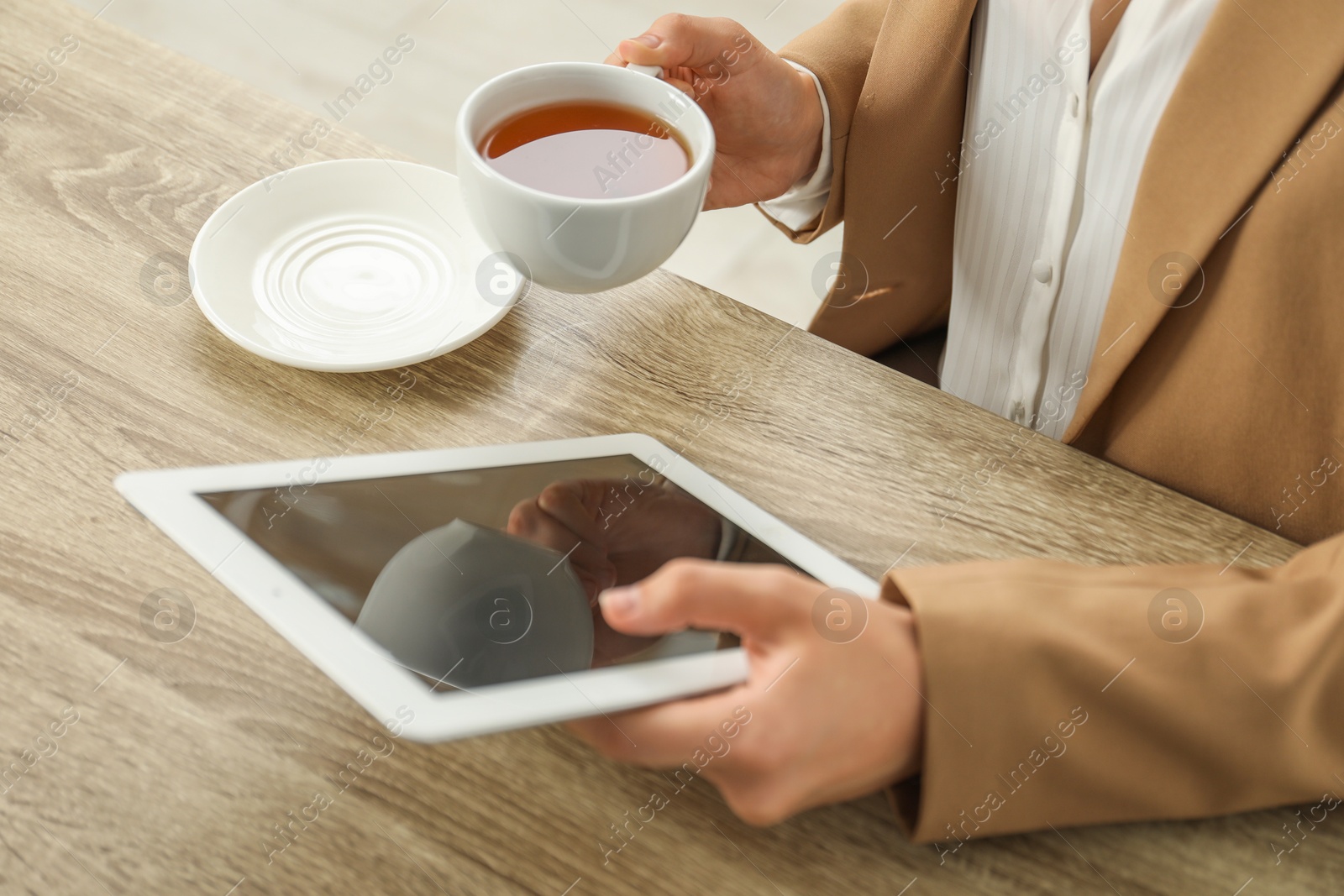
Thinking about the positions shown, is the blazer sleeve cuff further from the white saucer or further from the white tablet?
the white saucer

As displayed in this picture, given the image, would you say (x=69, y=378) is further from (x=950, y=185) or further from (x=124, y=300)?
(x=950, y=185)

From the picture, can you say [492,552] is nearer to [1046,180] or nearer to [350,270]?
[350,270]

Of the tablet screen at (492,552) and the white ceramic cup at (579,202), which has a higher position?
the white ceramic cup at (579,202)

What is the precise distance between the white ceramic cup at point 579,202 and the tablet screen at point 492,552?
0.12m

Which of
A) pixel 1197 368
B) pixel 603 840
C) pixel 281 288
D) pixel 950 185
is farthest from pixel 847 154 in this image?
pixel 603 840

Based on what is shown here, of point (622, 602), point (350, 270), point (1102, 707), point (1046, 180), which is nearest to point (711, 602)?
point (622, 602)

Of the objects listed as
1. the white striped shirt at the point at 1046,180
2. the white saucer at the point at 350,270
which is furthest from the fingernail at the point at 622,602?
the white striped shirt at the point at 1046,180

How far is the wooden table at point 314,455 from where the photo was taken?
43 centimetres

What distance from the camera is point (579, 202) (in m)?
0.51

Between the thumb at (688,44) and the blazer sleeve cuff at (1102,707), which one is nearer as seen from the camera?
the blazer sleeve cuff at (1102,707)

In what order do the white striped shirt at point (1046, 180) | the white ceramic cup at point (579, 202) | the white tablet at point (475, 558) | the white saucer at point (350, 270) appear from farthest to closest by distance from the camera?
the white striped shirt at point (1046, 180) → the white saucer at point (350, 270) → the white ceramic cup at point (579, 202) → the white tablet at point (475, 558)

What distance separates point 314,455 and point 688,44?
1.36 feet

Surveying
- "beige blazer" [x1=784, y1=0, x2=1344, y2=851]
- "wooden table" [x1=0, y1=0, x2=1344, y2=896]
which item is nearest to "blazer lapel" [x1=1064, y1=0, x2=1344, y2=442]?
"beige blazer" [x1=784, y1=0, x2=1344, y2=851]

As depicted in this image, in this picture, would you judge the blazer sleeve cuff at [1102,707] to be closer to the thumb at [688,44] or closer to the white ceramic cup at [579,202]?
the white ceramic cup at [579,202]
